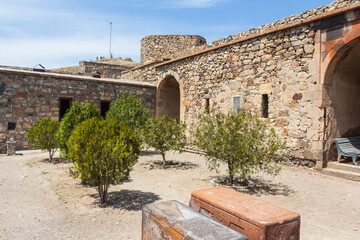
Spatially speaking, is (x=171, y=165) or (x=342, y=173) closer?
(x=342, y=173)

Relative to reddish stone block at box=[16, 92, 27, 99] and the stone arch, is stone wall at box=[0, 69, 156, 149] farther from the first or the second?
the stone arch

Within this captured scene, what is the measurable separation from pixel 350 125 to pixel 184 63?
22.8 feet

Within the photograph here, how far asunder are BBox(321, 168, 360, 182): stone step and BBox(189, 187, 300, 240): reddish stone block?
441cm

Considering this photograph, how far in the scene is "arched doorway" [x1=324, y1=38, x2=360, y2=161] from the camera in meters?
6.95

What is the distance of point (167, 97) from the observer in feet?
46.6

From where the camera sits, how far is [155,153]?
10.2 m

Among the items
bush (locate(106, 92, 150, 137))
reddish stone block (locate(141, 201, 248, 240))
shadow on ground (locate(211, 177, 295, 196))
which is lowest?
shadow on ground (locate(211, 177, 295, 196))

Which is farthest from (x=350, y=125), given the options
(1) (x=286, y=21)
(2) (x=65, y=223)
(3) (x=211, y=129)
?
(2) (x=65, y=223)

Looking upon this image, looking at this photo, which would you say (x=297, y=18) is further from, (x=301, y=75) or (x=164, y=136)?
(x=164, y=136)

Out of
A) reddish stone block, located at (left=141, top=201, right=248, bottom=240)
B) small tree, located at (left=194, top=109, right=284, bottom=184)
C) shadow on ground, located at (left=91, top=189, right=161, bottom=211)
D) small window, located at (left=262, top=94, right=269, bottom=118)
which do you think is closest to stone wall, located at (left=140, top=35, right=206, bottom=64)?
small window, located at (left=262, top=94, right=269, bottom=118)

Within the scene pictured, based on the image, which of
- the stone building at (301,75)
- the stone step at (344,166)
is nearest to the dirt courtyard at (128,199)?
the stone step at (344,166)

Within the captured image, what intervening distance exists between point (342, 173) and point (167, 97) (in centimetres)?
937

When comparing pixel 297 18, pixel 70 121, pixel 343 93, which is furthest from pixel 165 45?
pixel 343 93

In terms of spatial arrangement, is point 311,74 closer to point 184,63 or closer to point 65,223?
point 184,63
